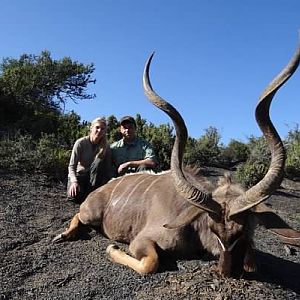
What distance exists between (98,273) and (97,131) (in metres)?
2.88

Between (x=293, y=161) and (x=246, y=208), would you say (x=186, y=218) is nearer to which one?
(x=246, y=208)

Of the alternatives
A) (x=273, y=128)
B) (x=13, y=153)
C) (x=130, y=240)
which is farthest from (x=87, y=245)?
(x=13, y=153)

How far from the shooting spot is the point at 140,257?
4.88 m

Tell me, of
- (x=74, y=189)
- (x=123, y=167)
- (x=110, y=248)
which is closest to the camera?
(x=110, y=248)

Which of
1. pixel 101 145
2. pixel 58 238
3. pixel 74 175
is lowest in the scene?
pixel 58 238

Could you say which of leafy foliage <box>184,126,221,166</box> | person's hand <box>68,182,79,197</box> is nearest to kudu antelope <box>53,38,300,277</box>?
person's hand <box>68,182,79,197</box>

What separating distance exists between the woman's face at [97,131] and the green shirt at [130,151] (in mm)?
431

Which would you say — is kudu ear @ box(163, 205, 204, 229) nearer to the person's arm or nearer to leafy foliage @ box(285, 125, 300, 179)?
the person's arm

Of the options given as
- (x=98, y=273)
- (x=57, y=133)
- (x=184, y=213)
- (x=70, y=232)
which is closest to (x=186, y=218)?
(x=184, y=213)

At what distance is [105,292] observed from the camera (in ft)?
14.3

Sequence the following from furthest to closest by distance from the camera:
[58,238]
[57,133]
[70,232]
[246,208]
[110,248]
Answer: [57,133], [70,232], [58,238], [110,248], [246,208]

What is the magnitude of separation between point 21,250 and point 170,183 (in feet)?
5.92

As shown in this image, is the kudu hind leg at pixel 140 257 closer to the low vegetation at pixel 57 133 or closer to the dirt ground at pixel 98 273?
the dirt ground at pixel 98 273

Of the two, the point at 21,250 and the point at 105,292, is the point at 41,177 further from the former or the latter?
the point at 105,292
